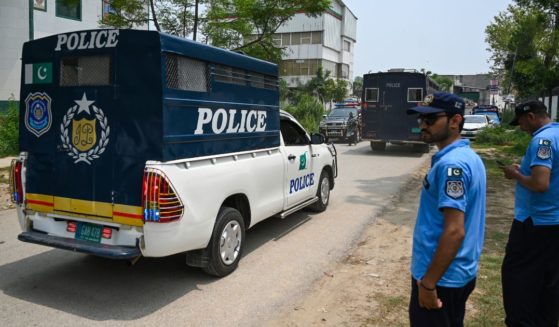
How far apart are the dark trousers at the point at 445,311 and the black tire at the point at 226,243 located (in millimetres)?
2785

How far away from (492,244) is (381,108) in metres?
12.7

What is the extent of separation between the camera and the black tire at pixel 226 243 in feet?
16.4

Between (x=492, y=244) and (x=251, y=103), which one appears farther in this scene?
(x=492, y=244)

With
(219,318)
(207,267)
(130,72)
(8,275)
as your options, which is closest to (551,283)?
(219,318)

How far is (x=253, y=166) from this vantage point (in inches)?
226

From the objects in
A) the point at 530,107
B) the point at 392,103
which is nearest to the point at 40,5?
the point at 392,103

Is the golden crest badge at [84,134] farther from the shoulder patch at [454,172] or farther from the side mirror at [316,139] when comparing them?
the side mirror at [316,139]

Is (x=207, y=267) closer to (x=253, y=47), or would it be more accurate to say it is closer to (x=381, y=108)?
(x=253, y=47)

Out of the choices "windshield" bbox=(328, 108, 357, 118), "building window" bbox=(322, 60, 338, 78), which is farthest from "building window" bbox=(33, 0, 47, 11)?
"building window" bbox=(322, 60, 338, 78)

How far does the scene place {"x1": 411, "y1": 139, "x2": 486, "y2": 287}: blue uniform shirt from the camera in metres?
2.37

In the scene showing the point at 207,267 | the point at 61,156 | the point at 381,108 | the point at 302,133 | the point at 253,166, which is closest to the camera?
the point at 61,156

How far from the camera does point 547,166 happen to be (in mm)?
3391

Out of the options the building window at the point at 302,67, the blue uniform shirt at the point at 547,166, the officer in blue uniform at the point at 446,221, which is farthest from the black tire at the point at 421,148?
the building window at the point at 302,67

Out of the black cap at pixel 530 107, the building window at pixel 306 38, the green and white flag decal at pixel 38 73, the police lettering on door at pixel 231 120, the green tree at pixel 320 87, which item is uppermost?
the building window at pixel 306 38
